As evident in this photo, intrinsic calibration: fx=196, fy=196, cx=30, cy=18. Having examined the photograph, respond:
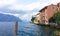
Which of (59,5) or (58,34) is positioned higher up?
(59,5)

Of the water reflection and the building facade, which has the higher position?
the building facade

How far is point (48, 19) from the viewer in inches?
3996

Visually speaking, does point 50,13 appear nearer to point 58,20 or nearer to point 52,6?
point 52,6

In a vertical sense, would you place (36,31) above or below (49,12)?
below

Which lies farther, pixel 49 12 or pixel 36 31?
pixel 49 12

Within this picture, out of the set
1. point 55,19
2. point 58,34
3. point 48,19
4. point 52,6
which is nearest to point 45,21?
point 48,19

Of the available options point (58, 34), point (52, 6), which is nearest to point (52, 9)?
point (52, 6)

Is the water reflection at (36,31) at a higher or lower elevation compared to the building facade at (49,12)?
lower

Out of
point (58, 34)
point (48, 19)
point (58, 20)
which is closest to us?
point (58, 34)

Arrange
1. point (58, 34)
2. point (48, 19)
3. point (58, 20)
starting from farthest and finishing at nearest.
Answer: point (48, 19) < point (58, 20) < point (58, 34)

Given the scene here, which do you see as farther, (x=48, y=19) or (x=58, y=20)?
(x=48, y=19)

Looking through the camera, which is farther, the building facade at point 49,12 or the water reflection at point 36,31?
the building facade at point 49,12

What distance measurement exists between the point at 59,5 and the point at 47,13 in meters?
7.74

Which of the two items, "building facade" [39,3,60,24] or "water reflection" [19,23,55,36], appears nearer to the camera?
"water reflection" [19,23,55,36]
